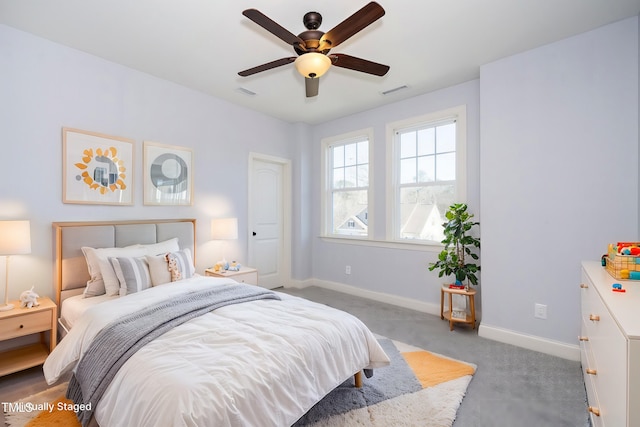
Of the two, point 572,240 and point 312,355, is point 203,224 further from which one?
point 572,240

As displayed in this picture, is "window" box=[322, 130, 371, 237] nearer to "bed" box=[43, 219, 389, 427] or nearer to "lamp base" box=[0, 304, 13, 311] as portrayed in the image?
"bed" box=[43, 219, 389, 427]

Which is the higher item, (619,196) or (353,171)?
(353,171)

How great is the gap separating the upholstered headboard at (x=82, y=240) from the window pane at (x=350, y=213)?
102 inches

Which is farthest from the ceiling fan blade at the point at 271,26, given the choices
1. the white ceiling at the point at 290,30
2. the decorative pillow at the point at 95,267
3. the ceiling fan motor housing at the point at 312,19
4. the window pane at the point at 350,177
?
the window pane at the point at 350,177

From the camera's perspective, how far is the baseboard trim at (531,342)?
257cm

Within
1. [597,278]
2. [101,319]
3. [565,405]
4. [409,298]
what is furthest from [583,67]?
[101,319]

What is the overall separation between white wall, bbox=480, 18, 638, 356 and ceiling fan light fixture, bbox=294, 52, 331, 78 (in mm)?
1961

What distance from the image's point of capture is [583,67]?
253 cm

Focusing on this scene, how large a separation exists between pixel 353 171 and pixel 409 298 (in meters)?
2.02

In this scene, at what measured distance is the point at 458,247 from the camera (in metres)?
3.37

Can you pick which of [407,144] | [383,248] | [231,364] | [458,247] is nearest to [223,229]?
[383,248]

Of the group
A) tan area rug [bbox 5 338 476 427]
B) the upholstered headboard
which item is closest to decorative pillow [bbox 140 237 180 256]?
the upholstered headboard

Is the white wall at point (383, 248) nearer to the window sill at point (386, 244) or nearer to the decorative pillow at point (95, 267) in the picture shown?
the window sill at point (386, 244)

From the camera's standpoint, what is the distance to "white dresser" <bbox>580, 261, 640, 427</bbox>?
0.97m
